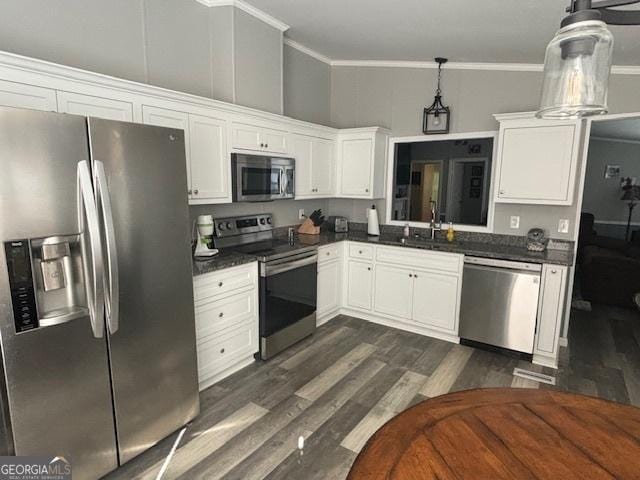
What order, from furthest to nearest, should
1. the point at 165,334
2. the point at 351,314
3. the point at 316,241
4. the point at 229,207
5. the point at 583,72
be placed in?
the point at 351,314, the point at 316,241, the point at 229,207, the point at 165,334, the point at 583,72

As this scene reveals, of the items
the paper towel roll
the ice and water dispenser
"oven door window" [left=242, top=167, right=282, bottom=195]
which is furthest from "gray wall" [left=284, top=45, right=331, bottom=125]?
the ice and water dispenser

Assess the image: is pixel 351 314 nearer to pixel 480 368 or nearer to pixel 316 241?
pixel 316 241

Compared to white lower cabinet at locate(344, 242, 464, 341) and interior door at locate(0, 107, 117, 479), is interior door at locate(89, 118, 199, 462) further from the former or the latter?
white lower cabinet at locate(344, 242, 464, 341)

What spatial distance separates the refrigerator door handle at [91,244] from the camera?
1.66m

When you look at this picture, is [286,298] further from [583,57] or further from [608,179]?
[608,179]

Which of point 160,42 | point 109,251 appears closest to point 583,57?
point 109,251

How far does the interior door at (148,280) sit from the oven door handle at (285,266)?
33.3 inches

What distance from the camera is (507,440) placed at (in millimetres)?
1092

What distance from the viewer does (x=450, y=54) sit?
11.8ft

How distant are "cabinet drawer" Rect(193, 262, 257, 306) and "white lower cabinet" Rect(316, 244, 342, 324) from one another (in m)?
1.00

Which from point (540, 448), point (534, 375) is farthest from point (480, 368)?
point (540, 448)

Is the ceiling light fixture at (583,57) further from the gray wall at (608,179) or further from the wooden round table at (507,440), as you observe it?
the gray wall at (608,179)

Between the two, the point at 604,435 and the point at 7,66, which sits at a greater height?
the point at 7,66

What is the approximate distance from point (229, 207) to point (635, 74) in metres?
3.79
